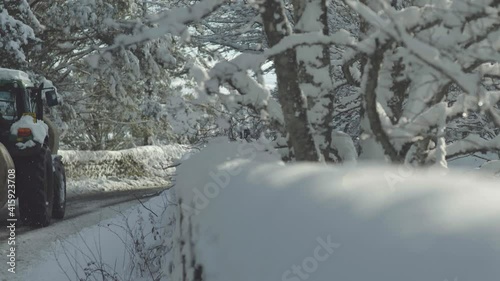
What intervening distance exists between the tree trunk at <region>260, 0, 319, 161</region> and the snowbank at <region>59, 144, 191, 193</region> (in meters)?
11.4

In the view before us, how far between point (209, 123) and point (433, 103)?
188 inches

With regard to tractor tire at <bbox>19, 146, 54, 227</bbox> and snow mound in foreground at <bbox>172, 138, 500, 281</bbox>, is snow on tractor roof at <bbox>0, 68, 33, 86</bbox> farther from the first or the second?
snow mound in foreground at <bbox>172, 138, 500, 281</bbox>

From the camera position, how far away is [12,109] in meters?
8.50

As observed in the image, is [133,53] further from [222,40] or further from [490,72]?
[490,72]

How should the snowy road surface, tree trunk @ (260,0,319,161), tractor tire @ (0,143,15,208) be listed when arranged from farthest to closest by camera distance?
1. tractor tire @ (0,143,15,208)
2. the snowy road surface
3. tree trunk @ (260,0,319,161)

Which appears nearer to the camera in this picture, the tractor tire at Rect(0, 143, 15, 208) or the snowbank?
the tractor tire at Rect(0, 143, 15, 208)

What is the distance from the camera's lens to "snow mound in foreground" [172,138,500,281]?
1142mm

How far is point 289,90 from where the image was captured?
3141 millimetres

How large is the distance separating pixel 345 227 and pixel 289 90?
181 cm

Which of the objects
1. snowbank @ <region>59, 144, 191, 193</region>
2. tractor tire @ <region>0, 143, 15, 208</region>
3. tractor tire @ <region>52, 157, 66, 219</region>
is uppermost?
tractor tire @ <region>0, 143, 15, 208</region>

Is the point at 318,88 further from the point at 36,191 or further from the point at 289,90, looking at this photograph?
the point at 36,191

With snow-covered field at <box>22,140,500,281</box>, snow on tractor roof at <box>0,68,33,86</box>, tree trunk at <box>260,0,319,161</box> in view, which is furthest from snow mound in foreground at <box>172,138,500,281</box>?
snow on tractor roof at <box>0,68,33,86</box>

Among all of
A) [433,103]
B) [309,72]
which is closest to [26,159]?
[309,72]

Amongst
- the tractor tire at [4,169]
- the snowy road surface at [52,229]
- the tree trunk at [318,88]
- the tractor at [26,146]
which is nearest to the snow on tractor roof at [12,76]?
the tractor at [26,146]
